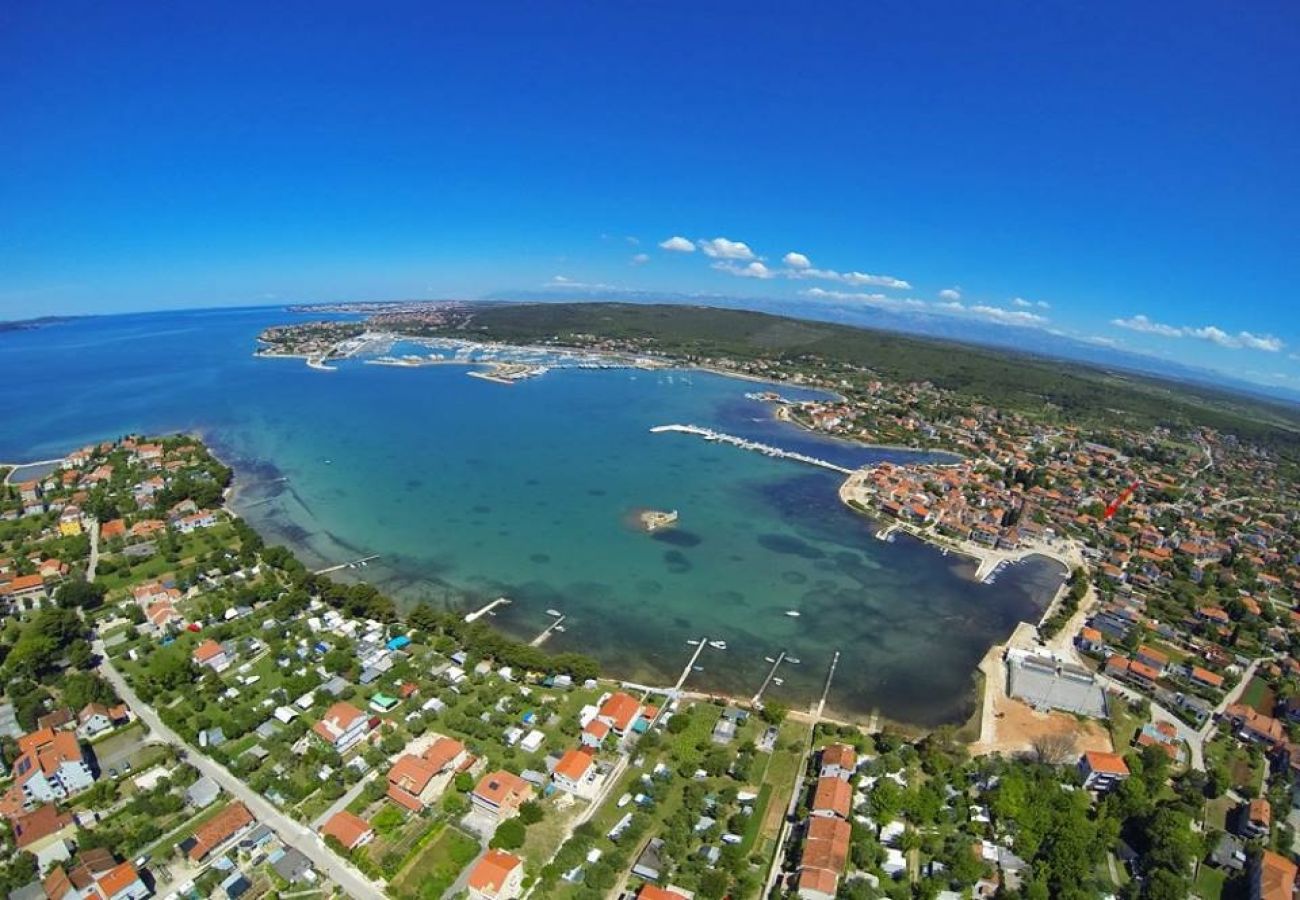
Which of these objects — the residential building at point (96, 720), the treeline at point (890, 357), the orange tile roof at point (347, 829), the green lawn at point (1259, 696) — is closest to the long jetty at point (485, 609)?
the orange tile roof at point (347, 829)

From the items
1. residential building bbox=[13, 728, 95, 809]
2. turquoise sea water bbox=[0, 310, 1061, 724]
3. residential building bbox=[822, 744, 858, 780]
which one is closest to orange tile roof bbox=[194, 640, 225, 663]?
residential building bbox=[13, 728, 95, 809]

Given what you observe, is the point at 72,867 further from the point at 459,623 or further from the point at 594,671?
the point at 594,671

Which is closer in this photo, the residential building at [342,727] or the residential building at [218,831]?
the residential building at [218,831]

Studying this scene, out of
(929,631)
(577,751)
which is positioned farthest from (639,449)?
(577,751)

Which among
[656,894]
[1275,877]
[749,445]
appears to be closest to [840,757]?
[656,894]

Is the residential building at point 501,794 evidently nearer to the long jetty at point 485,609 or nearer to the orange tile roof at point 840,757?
the orange tile roof at point 840,757

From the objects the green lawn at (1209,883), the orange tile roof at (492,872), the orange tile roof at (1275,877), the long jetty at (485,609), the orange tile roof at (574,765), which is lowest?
the green lawn at (1209,883)

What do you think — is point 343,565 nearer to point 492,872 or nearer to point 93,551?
point 93,551
